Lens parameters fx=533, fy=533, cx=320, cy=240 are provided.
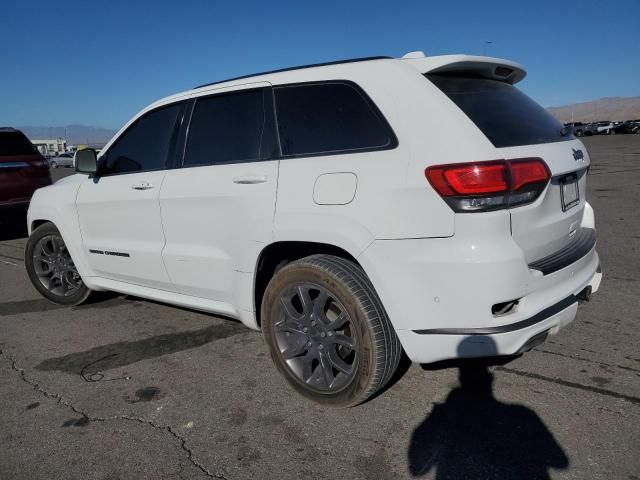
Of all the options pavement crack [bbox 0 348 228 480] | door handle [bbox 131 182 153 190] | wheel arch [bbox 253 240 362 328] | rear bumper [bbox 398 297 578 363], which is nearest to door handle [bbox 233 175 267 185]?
wheel arch [bbox 253 240 362 328]

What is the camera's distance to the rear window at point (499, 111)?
267 centimetres

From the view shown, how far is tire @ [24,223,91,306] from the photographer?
16.3ft

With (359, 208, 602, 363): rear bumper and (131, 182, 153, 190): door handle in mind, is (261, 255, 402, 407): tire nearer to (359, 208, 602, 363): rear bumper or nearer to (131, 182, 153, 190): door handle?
(359, 208, 602, 363): rear bumper

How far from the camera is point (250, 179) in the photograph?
125 inches

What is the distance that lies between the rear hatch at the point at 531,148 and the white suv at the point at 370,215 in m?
0.01

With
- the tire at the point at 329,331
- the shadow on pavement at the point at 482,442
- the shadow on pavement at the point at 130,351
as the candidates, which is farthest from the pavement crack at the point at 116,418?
the shadow on pavement at the point at 482,442

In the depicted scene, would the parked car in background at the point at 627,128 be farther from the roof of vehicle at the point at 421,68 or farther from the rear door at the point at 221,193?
the rear door at the point at 221,193

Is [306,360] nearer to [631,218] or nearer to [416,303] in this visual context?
[416,303]

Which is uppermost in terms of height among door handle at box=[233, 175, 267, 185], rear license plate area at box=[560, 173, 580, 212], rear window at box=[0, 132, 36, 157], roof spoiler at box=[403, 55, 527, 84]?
roof spoiler at box=[403, 55, 527, 84]

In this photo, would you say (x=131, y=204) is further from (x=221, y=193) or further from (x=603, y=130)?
(x=603, y=130)

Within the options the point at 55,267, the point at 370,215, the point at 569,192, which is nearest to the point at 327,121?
the point at 370,215

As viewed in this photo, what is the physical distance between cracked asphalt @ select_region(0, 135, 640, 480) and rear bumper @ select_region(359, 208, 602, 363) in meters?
0.47

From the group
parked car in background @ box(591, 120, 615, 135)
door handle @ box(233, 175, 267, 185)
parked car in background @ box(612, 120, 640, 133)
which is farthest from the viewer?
parked car in background @ box(591, 120, 615, 135)

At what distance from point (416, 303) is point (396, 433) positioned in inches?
28.0
